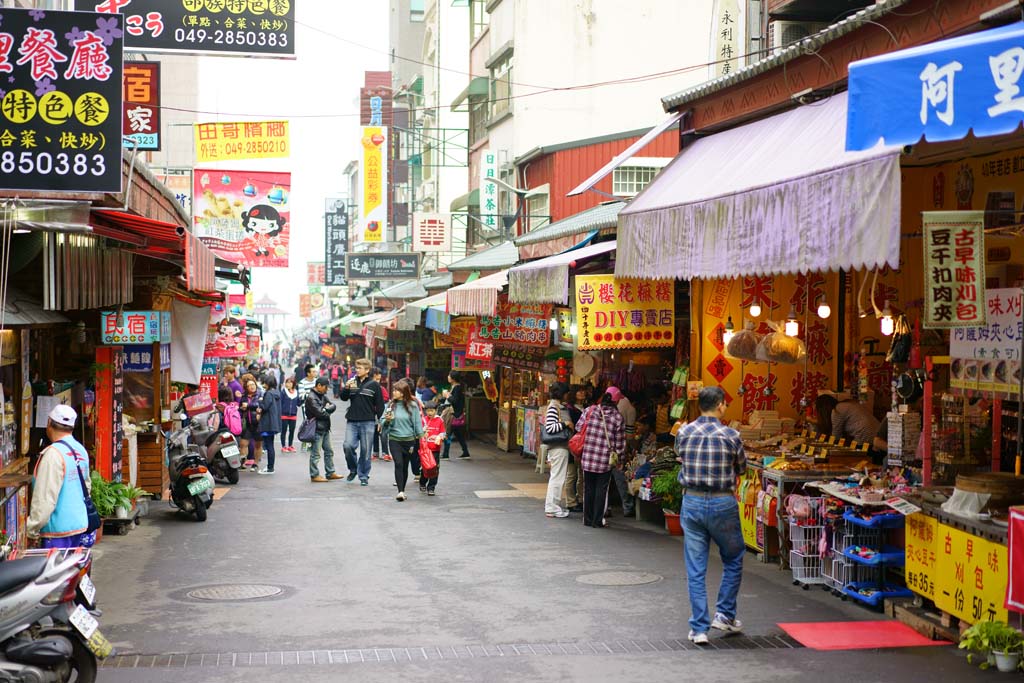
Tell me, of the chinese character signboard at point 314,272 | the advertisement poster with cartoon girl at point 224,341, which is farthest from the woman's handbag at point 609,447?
the chinese character signboard at point 314,272

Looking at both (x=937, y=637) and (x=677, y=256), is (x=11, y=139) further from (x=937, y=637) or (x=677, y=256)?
(x=937, y=637)

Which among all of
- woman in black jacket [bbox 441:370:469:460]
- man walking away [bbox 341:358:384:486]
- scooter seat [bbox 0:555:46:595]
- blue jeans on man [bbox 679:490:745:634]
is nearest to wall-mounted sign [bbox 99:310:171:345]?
man walking away [bbox 341:358:384:486]

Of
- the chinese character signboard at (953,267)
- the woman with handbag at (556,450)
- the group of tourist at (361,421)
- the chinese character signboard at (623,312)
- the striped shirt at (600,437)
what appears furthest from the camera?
the group of tourist at (361,421)

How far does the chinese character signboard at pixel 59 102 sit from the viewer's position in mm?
8477

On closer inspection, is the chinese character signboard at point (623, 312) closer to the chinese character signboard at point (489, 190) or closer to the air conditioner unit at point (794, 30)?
the air conditioner unit at point (794, 30)

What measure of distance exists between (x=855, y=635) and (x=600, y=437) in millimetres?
6137

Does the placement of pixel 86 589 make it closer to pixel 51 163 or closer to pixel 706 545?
pixel 51 163

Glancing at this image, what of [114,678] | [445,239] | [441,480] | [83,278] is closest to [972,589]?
[114,678]

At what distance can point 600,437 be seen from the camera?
1513 cm

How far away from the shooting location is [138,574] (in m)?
12.1

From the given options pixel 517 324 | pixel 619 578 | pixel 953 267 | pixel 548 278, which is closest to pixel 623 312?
pixel 548 278

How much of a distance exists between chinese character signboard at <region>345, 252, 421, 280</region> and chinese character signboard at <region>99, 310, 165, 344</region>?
24.6 meters

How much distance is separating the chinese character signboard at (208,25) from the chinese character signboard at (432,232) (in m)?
21.5

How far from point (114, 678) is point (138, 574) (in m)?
4.17
